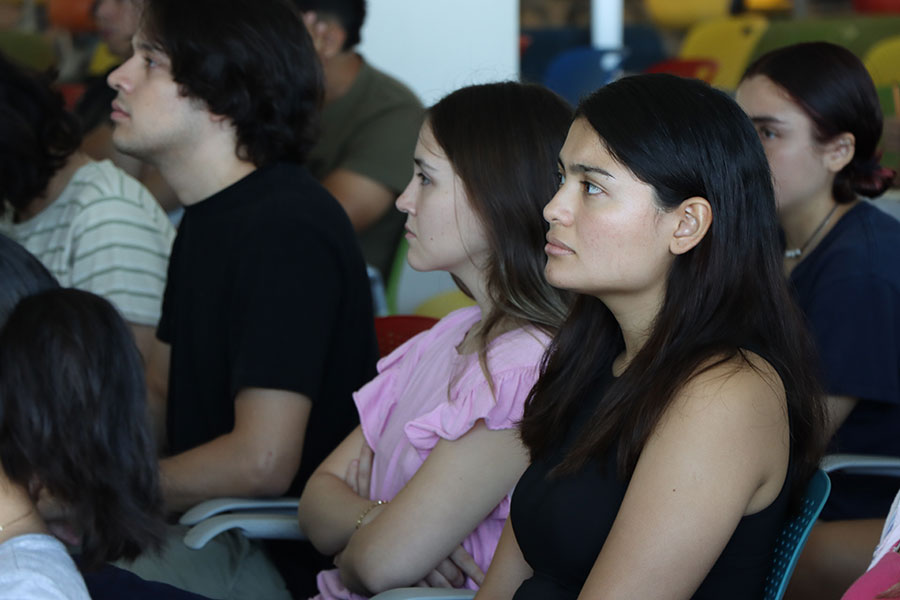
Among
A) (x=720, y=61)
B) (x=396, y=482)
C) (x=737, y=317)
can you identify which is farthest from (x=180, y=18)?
(x=720, y=61)

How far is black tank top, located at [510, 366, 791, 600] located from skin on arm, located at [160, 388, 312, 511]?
2.12ft

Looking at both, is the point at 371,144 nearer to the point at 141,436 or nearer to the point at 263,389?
the point at 263,389

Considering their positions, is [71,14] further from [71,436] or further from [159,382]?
[71,436]

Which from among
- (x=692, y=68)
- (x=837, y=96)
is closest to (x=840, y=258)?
(x=837, y=96)

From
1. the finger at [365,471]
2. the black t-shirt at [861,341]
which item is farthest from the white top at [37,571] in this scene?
the black t-shirt at [861,341]

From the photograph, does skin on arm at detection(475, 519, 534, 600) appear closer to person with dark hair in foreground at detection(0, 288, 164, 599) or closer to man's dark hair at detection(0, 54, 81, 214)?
person with dark hair in foreground at detection(0, 288, 164, 599)

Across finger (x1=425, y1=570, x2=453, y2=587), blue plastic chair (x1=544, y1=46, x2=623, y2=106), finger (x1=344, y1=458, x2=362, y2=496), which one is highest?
finger (x1=344, y1=458, x2=362, y2=496)

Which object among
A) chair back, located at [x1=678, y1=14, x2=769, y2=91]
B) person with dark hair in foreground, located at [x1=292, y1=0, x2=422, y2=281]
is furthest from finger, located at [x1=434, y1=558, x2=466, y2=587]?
chair back, located at [x1=678, y1=14, x2=769, y2=91]

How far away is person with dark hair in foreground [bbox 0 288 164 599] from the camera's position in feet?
4.23

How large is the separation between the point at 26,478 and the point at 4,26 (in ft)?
32.0

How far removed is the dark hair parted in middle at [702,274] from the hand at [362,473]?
0.57m

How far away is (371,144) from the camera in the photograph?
3.38 metres

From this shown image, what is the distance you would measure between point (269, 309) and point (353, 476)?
328 millimetres

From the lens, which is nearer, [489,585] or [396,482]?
[489,585]
